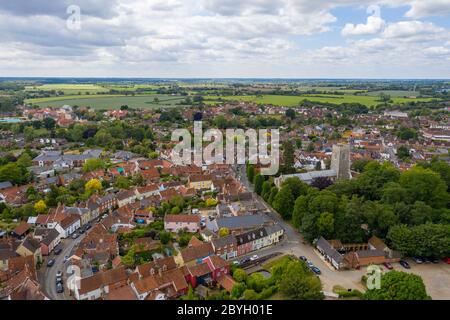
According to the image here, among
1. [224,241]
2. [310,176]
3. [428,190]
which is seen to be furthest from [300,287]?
[310,176]

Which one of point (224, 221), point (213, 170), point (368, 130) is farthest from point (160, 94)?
point (224, 221)

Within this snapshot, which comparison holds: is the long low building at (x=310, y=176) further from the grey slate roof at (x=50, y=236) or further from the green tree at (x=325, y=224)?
the grey slate roof at (x=50, y=236)

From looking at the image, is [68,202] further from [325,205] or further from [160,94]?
[160,94]

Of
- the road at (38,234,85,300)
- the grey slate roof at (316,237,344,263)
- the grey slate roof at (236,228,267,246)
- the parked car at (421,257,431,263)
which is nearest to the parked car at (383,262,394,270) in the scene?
the parked car at (421,257,431,263)

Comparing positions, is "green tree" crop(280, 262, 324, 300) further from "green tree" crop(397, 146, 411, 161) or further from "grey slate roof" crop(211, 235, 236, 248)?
"green tree" crop(397, 146, 411, 161)

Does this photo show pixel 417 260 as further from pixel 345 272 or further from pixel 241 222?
pixel 241 222

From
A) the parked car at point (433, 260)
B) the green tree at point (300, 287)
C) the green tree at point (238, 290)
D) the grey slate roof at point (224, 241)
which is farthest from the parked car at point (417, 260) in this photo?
the green tree at point (238, 290)
